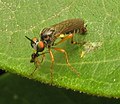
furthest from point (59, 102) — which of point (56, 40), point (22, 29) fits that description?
point (22, 29)

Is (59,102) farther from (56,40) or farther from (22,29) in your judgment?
(22,29)

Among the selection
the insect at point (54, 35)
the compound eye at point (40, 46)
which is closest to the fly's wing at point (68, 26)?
the insect at point (54, 35)

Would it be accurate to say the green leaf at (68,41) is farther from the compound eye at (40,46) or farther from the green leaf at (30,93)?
the green leaf at (30,93)

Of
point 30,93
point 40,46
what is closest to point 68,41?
point 40,46

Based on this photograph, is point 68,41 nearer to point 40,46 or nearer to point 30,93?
point 40,46

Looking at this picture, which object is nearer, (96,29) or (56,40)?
(96,29)

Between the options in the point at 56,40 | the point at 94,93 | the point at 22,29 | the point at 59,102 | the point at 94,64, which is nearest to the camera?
the point at 94,93
